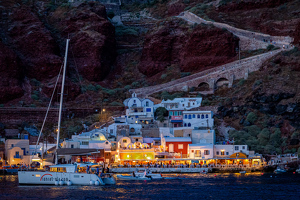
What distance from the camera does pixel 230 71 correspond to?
121938 mm

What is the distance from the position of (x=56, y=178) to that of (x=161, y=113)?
132ft

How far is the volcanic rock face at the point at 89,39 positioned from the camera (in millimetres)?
138250

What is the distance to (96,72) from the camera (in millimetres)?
137875

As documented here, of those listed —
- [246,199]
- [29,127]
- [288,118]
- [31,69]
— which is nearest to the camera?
[246,199]

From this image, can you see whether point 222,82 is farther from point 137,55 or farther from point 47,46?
point 47,46

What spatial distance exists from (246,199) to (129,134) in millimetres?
40764

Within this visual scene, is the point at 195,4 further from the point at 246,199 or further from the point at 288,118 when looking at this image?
the point at 246,199

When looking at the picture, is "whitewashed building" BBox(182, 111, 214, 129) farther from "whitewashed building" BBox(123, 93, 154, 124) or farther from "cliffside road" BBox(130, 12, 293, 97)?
"cliffside road" BBox(130, 12, 293, 97)

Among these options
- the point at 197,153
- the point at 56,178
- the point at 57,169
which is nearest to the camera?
the point at 56,178

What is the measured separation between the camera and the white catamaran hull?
71562 mm

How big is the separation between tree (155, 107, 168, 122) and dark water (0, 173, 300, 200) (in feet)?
87.8

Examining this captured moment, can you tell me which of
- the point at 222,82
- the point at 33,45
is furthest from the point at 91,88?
the point at 222,82

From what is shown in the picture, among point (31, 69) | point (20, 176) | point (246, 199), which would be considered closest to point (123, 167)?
point (20, 176)

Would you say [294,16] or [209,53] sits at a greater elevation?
[294,16]
